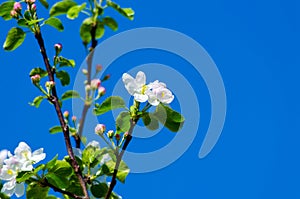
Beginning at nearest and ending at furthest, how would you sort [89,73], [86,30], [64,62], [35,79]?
1. [86,30]
2. [89,73]
3. [35,79]
4. [64,62]

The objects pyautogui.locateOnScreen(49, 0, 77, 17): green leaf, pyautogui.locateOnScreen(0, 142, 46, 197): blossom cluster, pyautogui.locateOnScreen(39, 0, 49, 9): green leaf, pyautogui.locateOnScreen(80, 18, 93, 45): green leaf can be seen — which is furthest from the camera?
pyautogui.locateOnScreen(39, 0, 49, 9): green leaf

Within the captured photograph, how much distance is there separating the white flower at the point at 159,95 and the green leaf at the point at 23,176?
46cm

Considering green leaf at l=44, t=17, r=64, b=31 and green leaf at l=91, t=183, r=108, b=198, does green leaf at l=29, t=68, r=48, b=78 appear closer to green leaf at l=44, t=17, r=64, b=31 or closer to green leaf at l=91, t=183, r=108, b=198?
green leaf at l=44, t=17, r=64, b=31

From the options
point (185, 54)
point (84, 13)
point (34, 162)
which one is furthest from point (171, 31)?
point (34, 162)

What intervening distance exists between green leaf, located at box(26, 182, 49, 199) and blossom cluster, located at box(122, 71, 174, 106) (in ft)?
1.47

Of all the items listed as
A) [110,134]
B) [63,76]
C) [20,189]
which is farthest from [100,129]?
[63,76]

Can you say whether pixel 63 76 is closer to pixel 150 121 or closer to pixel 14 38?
pixel 14 38

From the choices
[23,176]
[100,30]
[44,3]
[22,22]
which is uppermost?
[44,3]

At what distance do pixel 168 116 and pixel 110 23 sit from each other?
1.26 ft

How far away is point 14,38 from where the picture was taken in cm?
191

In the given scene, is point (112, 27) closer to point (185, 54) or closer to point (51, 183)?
point (185, 54)

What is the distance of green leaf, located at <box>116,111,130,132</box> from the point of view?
1658 millimetres

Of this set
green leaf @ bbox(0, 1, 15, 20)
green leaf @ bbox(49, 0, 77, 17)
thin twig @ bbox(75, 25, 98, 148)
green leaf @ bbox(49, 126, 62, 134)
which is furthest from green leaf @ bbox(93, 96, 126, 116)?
green leaf @ bbox(0, 1, 15, 20)

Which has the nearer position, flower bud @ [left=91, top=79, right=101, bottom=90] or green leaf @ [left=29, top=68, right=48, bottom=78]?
flower bud @ [left=91, top=79, right=101, bottom=90]
